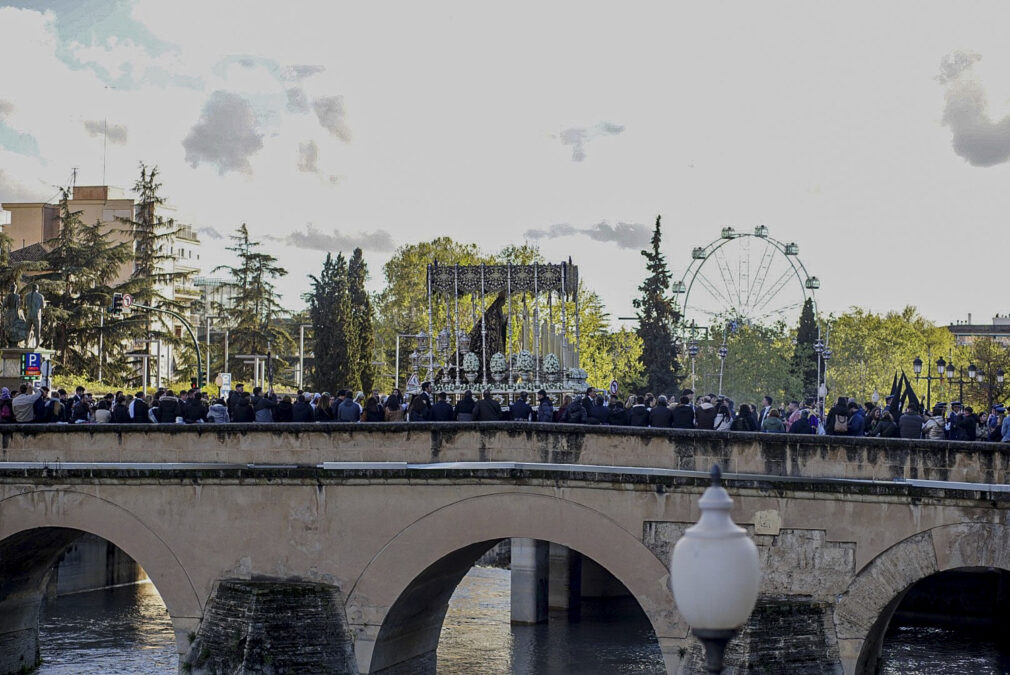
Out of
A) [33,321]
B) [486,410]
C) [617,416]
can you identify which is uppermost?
[33,321]

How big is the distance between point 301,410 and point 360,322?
44.8 m

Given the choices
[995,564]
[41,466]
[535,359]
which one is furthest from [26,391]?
[995,564]

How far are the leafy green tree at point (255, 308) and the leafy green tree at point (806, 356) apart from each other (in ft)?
112

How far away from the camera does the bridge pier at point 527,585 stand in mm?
32281

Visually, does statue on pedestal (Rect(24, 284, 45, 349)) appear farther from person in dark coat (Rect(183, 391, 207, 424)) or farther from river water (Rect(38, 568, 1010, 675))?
person in dark coat (Rect(183, 391, 207, 424))

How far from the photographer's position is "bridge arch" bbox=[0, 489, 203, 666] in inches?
891

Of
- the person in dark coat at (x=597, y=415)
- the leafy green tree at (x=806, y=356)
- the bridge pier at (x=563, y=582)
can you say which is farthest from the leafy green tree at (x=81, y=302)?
the leafy green tree at (x=806, y=356)

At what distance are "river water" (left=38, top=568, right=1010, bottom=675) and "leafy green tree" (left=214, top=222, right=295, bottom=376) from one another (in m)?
44.0

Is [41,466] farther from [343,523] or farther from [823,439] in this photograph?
[823,439]

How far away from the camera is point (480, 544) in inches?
898

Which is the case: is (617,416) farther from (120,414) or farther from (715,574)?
(715,574)

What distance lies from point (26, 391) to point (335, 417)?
20.2 ft

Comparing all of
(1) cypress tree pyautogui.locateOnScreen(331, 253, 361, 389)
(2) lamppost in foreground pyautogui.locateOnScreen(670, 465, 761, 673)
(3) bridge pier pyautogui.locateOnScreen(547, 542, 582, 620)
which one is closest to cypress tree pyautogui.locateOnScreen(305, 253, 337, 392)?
(1) cypress tree pyautogui.locateOnScreen(331, 253, 361, 389)

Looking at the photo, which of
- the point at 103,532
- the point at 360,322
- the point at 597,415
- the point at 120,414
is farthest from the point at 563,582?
the point at 360,322
